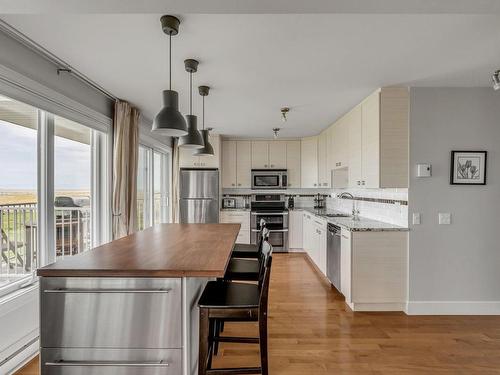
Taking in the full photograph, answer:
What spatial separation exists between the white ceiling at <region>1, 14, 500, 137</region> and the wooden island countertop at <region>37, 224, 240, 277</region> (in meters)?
1.49

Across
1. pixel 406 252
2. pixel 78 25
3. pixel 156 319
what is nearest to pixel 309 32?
pixel 78 25

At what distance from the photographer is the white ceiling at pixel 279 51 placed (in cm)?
188

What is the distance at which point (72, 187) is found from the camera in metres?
2.96

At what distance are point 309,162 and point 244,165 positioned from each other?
4.45 ft

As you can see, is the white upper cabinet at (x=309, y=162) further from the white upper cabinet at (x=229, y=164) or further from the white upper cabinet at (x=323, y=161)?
the white upper cabinet at (x=229, y=164)

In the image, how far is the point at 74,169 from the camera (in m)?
2.99

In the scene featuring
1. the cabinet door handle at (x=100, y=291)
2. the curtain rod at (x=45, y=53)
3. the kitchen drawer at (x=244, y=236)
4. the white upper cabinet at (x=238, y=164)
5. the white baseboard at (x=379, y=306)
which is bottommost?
the white baseboard at (x=379, y=306)

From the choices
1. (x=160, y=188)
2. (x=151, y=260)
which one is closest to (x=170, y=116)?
(x=151, y=260)

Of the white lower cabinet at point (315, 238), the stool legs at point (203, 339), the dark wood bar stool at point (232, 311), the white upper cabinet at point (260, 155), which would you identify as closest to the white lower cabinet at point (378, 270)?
the white lower cabinet at point (315, 238)

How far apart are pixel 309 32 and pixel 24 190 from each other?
2520 mm

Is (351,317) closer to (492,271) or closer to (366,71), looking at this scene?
(492,271)

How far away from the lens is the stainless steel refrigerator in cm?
566

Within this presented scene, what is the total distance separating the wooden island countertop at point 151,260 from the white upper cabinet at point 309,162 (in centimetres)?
389

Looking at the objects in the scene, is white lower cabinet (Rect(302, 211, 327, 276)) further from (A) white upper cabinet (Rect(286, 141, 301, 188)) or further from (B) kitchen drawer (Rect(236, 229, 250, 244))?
(B) kitchen drawer (Rect(236, 229, 250, 244))
